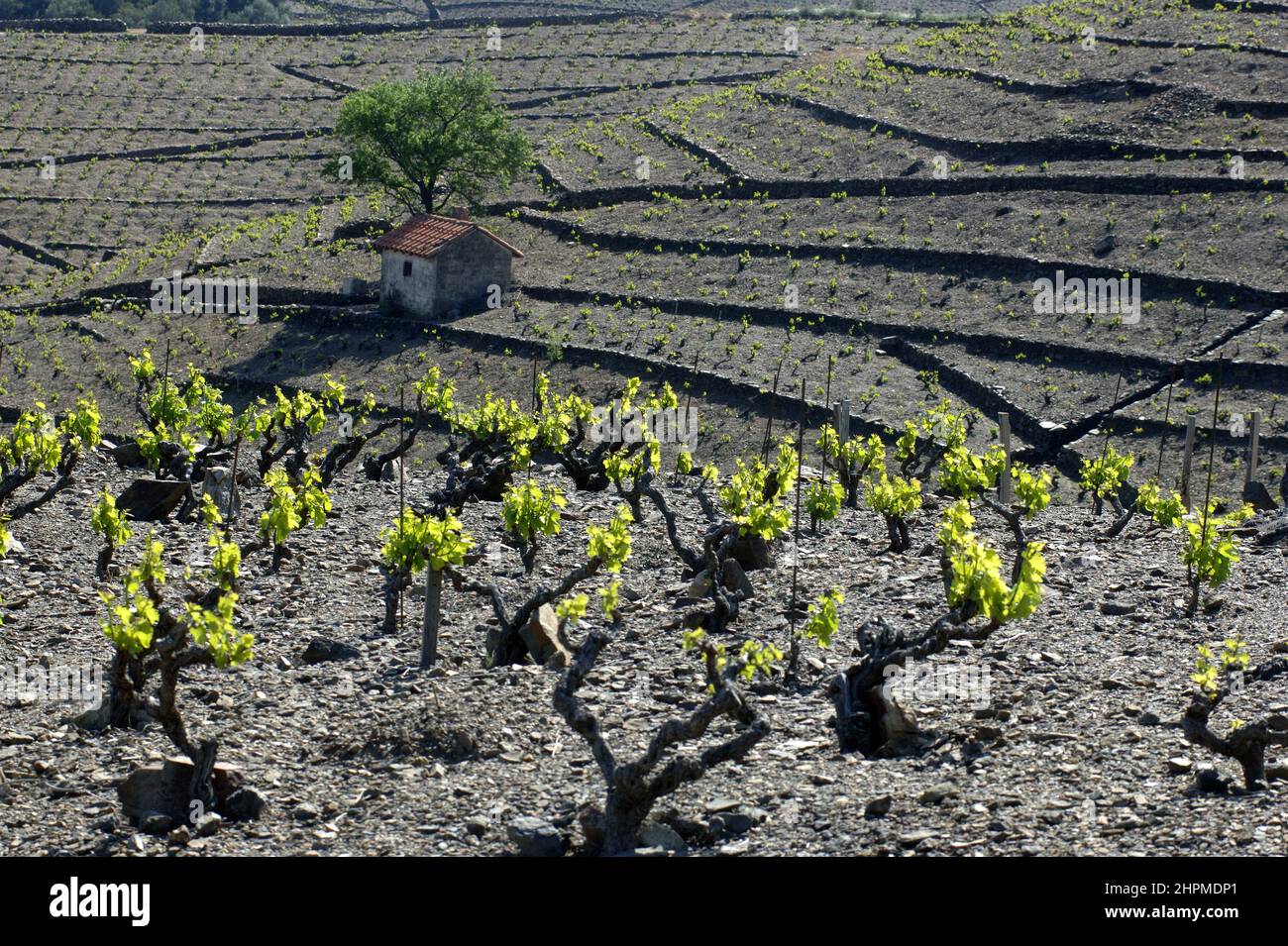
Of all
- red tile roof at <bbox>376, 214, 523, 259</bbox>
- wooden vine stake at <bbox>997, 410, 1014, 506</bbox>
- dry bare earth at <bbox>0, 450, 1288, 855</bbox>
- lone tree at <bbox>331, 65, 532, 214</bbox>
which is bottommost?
dry bare earth at <bbox>0, 450, 1288, 855</bbox>

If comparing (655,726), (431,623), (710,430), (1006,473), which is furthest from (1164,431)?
(655,726)

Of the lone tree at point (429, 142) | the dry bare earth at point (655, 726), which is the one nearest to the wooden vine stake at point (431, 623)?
the dry bare earth at point (655, 726)

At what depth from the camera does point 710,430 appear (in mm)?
45344

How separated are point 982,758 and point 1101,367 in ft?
94.4

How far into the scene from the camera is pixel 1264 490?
3650 centimetres

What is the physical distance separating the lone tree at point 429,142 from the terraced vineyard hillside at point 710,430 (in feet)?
5.48

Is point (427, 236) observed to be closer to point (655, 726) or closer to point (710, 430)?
point (710, 430)

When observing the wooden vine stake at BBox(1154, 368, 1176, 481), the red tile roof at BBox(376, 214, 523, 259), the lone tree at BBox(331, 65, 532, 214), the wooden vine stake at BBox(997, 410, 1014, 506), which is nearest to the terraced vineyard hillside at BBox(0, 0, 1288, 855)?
the wooden vine stake at BBox(1154, 368, 1176, 481)

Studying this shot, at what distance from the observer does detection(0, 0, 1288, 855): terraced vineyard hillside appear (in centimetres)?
1880

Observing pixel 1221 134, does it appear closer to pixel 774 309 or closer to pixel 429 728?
pixel 774 309

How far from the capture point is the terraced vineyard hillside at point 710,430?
18797 millimetres

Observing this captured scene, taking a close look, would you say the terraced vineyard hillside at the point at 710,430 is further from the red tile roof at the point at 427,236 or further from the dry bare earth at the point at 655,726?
the red tile roof at the point at 427,236

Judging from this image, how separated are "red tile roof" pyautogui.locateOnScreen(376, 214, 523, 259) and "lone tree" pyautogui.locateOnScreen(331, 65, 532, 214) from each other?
5832 mm

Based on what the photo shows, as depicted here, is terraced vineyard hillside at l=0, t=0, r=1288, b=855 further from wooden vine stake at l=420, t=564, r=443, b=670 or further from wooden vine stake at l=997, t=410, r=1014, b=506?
wooden vine stake at l=997, t=410, r=1014, b=506
